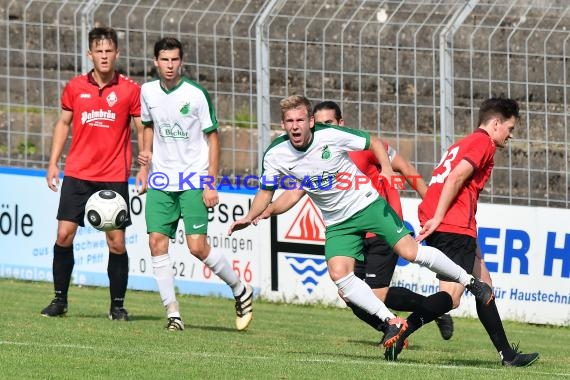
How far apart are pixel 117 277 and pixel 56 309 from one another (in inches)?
22.6

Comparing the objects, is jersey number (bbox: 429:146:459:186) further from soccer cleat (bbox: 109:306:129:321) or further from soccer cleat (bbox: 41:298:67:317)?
soccer cleat (bbox: 41:298:67:317)

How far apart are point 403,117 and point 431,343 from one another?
3502 millimetres

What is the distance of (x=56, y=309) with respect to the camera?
12125 millimetres

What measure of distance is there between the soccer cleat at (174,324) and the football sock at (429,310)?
2.33m

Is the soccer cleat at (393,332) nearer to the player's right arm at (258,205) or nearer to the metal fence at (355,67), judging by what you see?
the player's right arm at (258,205)

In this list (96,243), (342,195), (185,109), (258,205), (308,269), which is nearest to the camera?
(342,195)

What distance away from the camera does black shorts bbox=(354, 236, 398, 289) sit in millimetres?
11320

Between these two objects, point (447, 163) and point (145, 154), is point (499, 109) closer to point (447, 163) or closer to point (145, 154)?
point (447, 163)

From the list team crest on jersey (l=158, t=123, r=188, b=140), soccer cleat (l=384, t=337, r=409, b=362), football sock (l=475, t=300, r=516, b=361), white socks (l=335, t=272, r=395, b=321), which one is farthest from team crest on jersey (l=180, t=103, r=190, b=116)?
football sock (l=475, t=300, r=516, b=361)

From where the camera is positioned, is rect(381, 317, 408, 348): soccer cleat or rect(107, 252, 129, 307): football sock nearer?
rect(381, 317, 408, 348): soccer cleat

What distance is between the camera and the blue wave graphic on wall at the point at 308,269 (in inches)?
591

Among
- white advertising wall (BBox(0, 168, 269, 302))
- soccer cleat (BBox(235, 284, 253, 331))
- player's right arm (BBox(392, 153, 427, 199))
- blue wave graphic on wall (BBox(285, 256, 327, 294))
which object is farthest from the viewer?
white advertising wall (BBox(0, 168, 269, 302))

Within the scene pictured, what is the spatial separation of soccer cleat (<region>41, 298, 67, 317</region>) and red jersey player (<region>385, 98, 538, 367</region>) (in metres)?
3.51

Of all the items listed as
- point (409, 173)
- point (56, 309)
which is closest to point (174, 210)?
point (56, 309)
